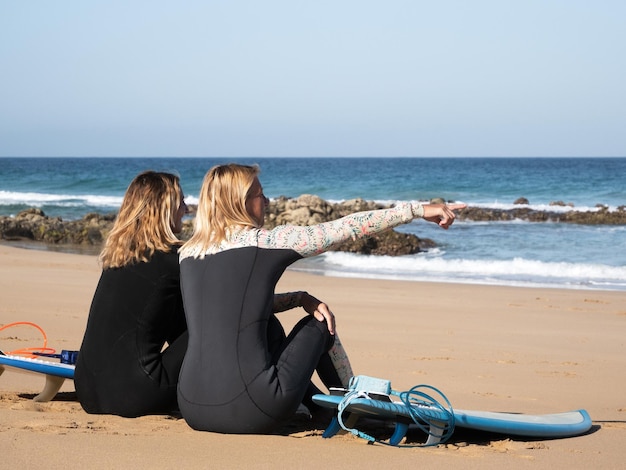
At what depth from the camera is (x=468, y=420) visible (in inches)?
145

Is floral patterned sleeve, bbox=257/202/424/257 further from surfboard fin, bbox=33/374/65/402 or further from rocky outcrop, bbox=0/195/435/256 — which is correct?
rocky outcrop, bbox=0/195/435/256

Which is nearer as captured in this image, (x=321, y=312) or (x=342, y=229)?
(x=342, y=229)

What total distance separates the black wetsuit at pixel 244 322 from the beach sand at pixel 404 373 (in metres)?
0.15

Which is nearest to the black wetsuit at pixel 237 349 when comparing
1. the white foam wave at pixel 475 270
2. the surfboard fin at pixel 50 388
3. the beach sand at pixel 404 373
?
the beach sand at pixel 404 373

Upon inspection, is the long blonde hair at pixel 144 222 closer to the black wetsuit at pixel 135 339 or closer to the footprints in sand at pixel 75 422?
the black wetsuit at pixel 135 339

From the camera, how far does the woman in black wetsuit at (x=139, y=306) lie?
12.2 ft

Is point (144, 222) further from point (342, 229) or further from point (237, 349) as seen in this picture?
point (342, 229)

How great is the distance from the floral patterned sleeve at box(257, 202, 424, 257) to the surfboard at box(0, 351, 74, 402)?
1.49 m

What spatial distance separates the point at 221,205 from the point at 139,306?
701mm

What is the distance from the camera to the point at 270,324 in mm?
3576

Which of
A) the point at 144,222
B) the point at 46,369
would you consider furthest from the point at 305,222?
the point at 144,222

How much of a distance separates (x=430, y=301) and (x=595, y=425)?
5.11 metres

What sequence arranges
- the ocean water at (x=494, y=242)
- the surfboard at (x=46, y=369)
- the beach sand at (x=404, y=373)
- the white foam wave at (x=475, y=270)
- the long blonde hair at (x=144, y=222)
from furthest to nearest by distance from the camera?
the ocean water at (x=494, y=242), the white foam wave at (x=475, y=270), the surfboard at (x=46, y=369), the long blonde hair at (x=144, y=222), the beach sand at (x=404, y=373)

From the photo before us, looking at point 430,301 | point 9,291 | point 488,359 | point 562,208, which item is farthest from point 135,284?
point 562,208
